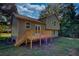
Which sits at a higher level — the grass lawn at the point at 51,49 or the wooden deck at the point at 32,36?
the wooden deck at the point at 32,36

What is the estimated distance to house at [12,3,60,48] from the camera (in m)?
3.22

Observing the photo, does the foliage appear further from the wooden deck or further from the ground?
the wooden deck

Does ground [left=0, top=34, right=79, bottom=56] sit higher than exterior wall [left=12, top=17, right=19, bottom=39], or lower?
lower

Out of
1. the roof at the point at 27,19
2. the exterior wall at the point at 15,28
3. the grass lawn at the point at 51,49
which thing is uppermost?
the roof at the point at 27,19

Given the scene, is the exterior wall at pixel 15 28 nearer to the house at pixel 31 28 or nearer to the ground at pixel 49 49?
the house at pixel 31 28

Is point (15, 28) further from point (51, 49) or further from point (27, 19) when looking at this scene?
point (51, 49)

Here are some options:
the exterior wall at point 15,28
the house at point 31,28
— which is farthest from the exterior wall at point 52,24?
the exterior wall at point 15,28

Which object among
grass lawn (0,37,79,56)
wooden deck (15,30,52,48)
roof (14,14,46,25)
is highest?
roof (14,14,46,25)

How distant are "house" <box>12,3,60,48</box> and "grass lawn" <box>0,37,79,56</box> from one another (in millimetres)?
85

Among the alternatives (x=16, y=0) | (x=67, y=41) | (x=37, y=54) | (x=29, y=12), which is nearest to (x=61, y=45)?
Result: (x=67, y=41)

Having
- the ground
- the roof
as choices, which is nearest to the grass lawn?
the ground

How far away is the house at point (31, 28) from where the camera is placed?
3.22m

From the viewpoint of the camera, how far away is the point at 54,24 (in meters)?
3.23

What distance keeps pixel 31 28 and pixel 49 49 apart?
1.10 ft
